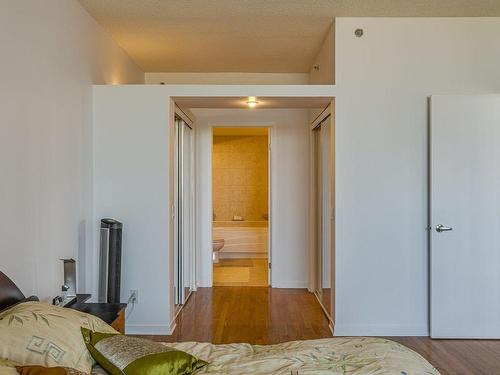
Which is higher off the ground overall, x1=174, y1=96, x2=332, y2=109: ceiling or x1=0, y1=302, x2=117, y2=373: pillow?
x1=174, y1=96, x2=332, y2=109: ceiling

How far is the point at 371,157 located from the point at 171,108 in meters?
1.85

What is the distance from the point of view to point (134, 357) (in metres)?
1.41

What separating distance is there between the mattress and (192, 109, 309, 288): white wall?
11.9ft

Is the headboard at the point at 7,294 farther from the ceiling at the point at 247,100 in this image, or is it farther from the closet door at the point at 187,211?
the closet door at the point at 187,211

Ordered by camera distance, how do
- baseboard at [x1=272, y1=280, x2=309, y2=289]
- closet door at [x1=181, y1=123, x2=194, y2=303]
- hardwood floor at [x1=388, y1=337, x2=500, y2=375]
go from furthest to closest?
baseboard at [x1=272, y1=280, x2=309, y2=289] < closet door at [x1=181, y1=123, x2=194, y2=303] < hardwood floor at [x1=388, y1=337, x2=500, y2=375]

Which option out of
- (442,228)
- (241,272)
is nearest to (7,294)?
(442,228)

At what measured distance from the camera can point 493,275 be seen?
11.7 feet

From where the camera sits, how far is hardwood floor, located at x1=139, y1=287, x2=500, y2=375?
10.4ft

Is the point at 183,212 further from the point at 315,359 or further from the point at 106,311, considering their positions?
the point at 315,359

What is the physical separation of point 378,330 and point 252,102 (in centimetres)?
238

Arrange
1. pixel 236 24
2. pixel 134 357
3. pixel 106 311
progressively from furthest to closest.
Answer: pixel 236 24 < pixel 106 311 < pixel 134 357

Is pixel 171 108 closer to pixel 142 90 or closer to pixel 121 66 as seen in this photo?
pixel 142 90

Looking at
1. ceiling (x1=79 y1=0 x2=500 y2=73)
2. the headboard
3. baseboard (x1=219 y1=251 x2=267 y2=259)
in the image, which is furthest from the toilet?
the headboard

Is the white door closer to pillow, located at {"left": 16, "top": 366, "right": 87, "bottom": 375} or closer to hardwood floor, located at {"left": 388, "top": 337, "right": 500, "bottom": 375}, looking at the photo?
hardwood floor, located at {"left": 388, "top": 337, "right": 500, "bottom": 375}
